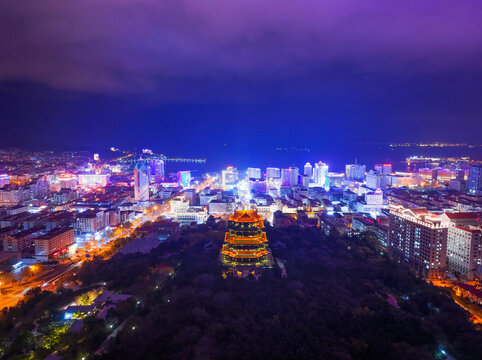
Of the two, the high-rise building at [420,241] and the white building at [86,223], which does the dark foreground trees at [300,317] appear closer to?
the high-rise building at [420,241]

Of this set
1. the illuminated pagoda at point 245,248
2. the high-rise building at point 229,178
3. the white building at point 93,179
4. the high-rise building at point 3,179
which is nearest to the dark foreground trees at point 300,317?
the illuminated pagoda at point 245,248

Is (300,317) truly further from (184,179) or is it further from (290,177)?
(184,179)

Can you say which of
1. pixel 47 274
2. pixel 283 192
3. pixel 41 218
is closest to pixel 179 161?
pixel 283 192

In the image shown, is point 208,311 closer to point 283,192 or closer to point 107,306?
point 107,306

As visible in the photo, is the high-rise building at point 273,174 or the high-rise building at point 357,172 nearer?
the high-rise building at point 357,172

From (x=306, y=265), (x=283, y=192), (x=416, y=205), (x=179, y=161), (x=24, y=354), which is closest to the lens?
(x=24, y=354)

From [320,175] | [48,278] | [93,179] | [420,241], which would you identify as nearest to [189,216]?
[48,278]
